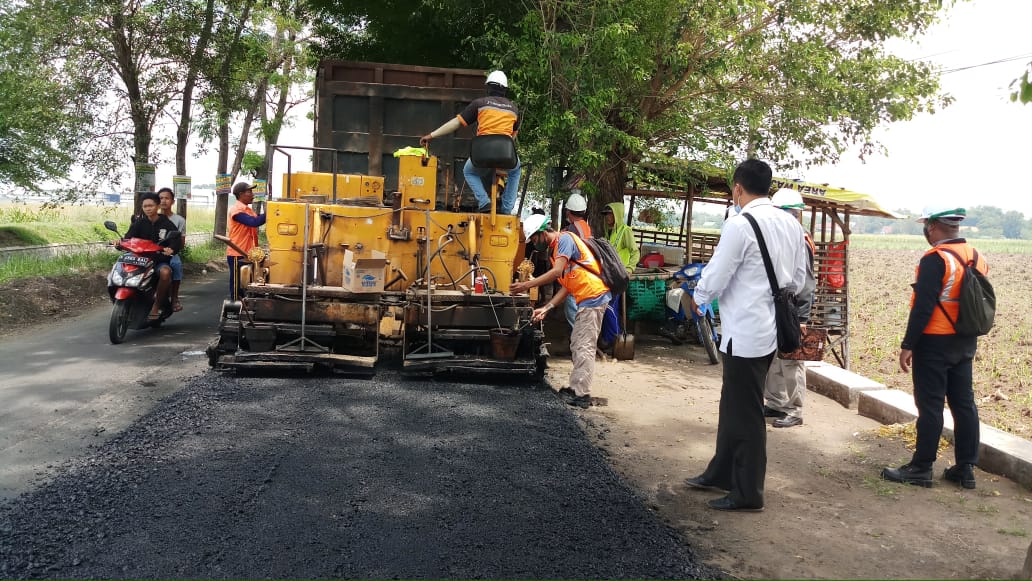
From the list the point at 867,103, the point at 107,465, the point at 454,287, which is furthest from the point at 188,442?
the point at 867,103

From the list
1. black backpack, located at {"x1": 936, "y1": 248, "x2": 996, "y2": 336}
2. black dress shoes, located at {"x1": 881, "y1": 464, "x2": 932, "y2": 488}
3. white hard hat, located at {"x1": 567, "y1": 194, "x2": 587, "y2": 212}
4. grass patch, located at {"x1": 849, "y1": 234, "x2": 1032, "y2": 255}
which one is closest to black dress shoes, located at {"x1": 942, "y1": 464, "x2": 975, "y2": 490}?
black dress shoes, located at {"x1": 881, "y1": 464, "x2": 932, "y2": 488}

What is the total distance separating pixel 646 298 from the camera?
36.8 feet

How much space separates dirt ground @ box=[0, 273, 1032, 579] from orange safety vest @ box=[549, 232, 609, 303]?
1006 millimetres

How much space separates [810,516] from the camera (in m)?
4.50

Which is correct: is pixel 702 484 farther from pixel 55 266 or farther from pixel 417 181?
pixel 55 266

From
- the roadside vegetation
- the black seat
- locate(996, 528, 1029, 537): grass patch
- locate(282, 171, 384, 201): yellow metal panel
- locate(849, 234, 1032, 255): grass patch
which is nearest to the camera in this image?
locate(996, 528, 1029, 537): grass patch

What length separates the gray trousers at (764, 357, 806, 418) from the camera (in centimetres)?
677

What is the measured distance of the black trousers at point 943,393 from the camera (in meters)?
5.04

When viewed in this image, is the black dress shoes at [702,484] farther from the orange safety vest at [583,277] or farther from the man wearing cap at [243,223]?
the man wearing cap at [243,223]

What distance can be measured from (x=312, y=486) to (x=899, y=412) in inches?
187

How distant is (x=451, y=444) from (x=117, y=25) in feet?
46.1

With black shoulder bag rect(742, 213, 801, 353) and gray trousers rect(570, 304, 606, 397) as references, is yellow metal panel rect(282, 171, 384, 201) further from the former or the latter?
black shoulder bag rect(742, 213, 801, 353)

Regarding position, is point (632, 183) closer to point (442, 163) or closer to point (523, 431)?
point (442, 163)

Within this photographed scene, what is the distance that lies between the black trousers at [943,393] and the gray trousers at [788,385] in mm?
1631
